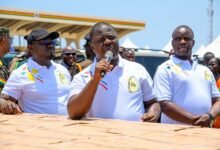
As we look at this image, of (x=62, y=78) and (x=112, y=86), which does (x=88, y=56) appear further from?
(x=112, y=86)

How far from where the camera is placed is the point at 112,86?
3.58 m

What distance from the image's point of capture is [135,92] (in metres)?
3.60

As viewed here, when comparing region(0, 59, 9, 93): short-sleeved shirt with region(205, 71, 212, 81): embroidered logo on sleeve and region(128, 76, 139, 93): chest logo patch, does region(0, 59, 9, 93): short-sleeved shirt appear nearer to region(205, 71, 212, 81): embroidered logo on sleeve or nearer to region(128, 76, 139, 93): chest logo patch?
region(128, 76, 139, 93): chest logo patch

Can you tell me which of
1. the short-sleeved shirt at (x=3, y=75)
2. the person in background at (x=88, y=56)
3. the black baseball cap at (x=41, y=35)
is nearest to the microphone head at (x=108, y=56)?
the black baseball cap at (x=41, y=35)

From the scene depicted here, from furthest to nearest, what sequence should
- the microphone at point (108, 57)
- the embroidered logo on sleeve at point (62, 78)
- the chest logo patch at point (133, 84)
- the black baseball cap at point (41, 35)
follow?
the black baseball cap at point (41, 35)
the embroidered logo on sleeve at point (62, 78)
the chest logo patch at point (133, 84)
the microphone at point (108, 57)

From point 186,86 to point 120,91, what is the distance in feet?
2.60

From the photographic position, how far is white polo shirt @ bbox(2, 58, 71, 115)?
4.31 m

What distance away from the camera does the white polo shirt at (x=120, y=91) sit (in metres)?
3.54

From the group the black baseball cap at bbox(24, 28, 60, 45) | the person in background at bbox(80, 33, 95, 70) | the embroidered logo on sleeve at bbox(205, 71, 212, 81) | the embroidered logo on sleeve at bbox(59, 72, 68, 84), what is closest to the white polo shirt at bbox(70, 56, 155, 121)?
the embroidered logo on sleeve at bbox(205, 71, 212, 81)

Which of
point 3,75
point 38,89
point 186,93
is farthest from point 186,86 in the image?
point 3,75

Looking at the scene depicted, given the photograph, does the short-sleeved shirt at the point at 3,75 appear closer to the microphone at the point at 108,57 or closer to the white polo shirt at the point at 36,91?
the white polo shirt at the point at 36,91

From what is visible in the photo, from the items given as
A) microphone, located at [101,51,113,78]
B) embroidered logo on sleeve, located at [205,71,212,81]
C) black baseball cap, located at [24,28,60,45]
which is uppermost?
black baseball cap, located at [24,28,60,45]

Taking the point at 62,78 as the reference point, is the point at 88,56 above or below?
above

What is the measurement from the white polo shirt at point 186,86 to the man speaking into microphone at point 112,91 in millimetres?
480
